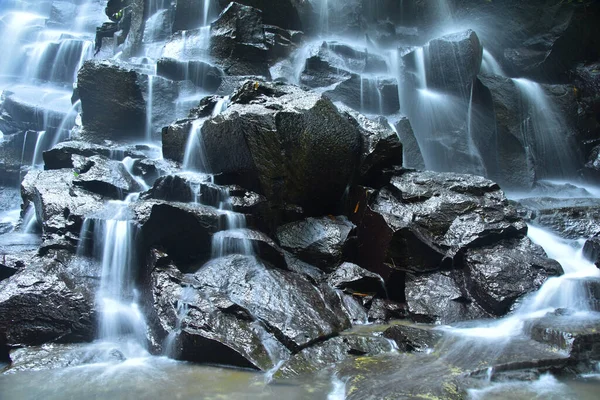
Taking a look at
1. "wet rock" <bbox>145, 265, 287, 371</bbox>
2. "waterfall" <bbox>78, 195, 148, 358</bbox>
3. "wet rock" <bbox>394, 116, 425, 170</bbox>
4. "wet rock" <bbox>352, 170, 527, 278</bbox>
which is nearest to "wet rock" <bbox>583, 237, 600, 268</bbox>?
"wet rock" <bbox>352, 170, 527, 278</bbox>

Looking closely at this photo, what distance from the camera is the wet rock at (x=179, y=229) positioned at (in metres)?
6.41

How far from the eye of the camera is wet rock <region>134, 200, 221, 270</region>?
6406mm

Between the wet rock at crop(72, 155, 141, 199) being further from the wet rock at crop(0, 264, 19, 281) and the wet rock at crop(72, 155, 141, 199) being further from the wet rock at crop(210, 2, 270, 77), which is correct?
the wet rock at crop(210, 2, 270, 77)

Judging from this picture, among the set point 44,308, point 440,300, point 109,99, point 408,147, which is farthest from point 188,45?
point 440,300

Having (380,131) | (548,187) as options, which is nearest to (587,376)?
(380,131)

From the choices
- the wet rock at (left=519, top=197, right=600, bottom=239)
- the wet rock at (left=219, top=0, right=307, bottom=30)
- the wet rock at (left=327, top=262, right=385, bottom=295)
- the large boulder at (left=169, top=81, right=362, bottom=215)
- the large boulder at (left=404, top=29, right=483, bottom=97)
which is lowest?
the wet rock at (left=327, top=262, right=385, bottom=295)

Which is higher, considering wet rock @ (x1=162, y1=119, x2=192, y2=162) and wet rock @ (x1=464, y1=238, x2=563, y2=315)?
wet rock @ (x1=162, y1=119, x2=192, y2=162)

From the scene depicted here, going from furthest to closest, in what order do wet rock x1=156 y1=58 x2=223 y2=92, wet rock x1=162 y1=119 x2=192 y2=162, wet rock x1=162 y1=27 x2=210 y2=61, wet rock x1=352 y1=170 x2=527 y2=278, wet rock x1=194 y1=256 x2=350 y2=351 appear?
wet rock x1=162 y1=27 x2=210 y2=61 < wet rock x1=156 y1=58 x2=223 y2=92 < wet rock x1=162 y1=119 x2=192 y2=162 < wet rock x1=352 y1=170 x2=527 y2=278 < wet rock x1=194 y1=256 x2=350 y2=351

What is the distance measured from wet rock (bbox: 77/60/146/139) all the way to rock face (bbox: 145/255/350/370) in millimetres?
7034

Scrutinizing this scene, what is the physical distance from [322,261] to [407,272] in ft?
4.40

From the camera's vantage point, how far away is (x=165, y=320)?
523 centimetres

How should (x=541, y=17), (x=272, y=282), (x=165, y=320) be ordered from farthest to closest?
(x=541, y=17), (x=272, y=282), (x=165, y=320)

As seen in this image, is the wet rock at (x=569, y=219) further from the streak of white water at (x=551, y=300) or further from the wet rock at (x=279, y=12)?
the wet rock at (x=279, y=12)

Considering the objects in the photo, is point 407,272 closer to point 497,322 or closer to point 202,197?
point 497,322
